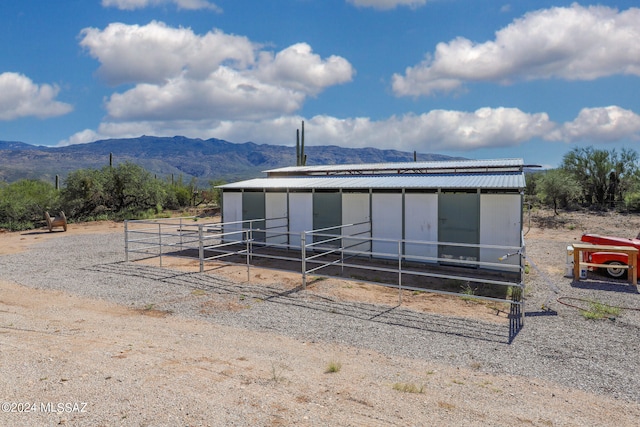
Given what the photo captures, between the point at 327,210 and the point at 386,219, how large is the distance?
2.13m

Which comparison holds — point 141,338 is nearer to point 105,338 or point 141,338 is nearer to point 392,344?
point 105,338

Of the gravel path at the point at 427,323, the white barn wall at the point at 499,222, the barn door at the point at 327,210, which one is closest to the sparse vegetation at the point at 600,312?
the gravel path at the point at 427,323

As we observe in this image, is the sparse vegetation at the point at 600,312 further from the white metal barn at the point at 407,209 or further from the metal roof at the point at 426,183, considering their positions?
the metal roof at the point at 426,183

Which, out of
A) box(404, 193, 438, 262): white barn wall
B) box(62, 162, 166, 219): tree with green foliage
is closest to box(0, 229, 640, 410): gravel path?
box(404, 193, 438, 262): white barn wall

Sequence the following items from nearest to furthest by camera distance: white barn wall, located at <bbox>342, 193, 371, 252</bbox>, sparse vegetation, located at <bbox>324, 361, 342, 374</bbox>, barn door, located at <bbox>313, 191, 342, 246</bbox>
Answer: sparse vegetation, located at <bbox>324, 361, 342, 374</bbox>, white barn wall, located at <bbox>342, 193, 371, 252</bbox>, barn door, located at <bbox>313, 191, 342, 246</bbox>

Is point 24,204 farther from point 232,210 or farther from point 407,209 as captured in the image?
point 407,209

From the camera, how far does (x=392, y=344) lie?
6238 mm

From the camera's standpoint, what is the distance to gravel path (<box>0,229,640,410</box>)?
214 inches

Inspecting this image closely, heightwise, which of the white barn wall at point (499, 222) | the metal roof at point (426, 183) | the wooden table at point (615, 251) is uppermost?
the metal roof at point (426, 183)

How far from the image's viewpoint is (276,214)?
1557 centimetres

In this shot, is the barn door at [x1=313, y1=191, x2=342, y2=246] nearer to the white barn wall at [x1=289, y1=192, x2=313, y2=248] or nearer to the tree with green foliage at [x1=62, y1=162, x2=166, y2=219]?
the white barn wall at [x1=289, y1=192, x2=313, y2=248]

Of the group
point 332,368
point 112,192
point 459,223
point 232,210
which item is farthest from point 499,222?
point 112,192

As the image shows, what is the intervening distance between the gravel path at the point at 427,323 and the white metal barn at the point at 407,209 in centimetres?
181

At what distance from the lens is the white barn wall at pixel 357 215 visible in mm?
13570
